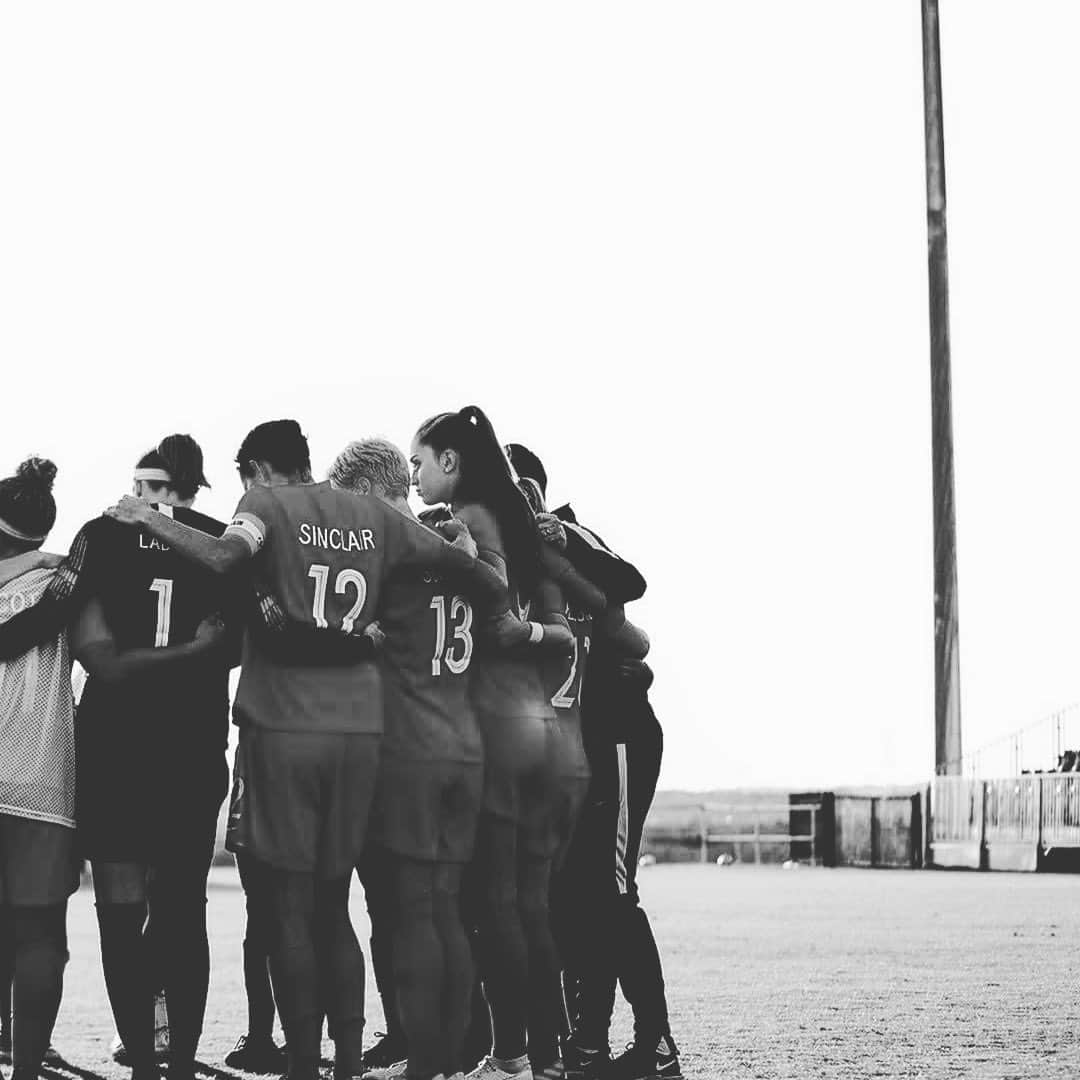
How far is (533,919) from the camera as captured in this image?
762cm

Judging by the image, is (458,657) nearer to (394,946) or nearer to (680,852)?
(394,946)

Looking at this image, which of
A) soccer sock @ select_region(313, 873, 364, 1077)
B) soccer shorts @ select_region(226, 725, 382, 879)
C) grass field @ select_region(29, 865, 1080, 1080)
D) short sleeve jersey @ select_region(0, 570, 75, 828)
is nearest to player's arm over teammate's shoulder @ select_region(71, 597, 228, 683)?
short sleeve jersey @ select_region(0, 570, 75, 828)

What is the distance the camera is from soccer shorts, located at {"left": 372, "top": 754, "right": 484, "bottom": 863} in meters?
7.12

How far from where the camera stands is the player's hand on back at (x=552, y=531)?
786 centimetres

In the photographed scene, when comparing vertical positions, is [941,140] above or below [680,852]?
above

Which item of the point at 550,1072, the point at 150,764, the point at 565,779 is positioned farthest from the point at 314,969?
the point at 565,779

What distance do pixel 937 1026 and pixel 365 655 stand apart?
174 inches

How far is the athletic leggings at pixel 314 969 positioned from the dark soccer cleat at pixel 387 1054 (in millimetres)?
1330

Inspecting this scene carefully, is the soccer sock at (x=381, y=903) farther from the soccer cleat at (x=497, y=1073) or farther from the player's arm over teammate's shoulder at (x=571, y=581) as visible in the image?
the player's arm over teammate's shoulder at (x=571, y=581)

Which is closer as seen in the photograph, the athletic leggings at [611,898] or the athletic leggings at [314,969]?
the athletic leggings at [314,969]

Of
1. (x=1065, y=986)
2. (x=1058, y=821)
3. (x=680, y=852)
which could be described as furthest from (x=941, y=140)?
(x=1065, y=986)

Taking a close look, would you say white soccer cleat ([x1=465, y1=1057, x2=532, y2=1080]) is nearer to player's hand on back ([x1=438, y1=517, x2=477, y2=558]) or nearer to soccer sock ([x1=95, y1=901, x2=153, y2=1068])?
soccer sock ([x1=95, y1=901, x2=153, y2=1068])

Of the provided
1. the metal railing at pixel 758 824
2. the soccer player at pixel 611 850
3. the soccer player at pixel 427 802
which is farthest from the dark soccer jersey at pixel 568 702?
the metal railing at pixel 758 824

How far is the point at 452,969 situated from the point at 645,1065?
1260 mm
